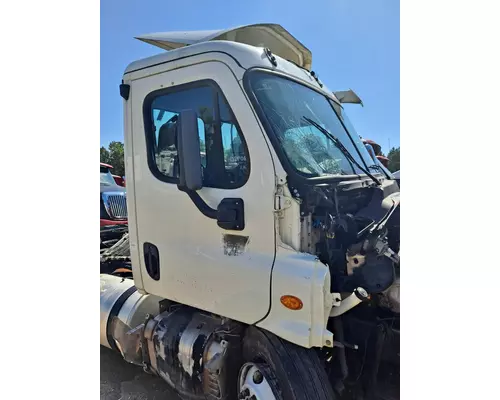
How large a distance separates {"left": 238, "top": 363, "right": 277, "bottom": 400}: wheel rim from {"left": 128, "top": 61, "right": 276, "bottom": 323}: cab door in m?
0.24

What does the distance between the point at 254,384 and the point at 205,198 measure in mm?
909

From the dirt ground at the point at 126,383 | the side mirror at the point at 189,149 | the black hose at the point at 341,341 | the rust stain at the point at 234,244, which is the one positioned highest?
the side mirror at the point at 189,149

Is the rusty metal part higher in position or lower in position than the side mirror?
lower

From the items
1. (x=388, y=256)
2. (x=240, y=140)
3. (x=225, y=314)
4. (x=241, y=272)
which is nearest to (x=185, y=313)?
(x=225, y=314)

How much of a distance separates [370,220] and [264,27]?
118 cm

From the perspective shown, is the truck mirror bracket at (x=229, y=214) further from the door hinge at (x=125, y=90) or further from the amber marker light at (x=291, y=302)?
the door hinge at (x=125, y=90)

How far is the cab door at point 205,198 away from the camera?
1.70 meters

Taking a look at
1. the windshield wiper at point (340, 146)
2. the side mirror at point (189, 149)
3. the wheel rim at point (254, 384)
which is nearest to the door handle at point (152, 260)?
the side mirror at point (189, 149)

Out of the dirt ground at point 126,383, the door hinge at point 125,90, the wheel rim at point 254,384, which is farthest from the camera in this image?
the dirt ground at point 126,383

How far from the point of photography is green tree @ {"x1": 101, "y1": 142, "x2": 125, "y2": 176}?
6.90 ft

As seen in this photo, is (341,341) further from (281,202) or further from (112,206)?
(112,206)

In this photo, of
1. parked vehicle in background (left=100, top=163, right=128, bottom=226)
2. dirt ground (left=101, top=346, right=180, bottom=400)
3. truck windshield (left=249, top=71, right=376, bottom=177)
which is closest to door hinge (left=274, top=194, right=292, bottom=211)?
truck windshield (left=249, top=71, right=376, bottom=177)

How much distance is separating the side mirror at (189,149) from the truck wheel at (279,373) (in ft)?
2.54

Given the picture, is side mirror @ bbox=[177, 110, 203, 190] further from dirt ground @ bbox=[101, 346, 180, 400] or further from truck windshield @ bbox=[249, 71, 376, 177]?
dirt ground @ bbox=[101, 346, 180, 400]
